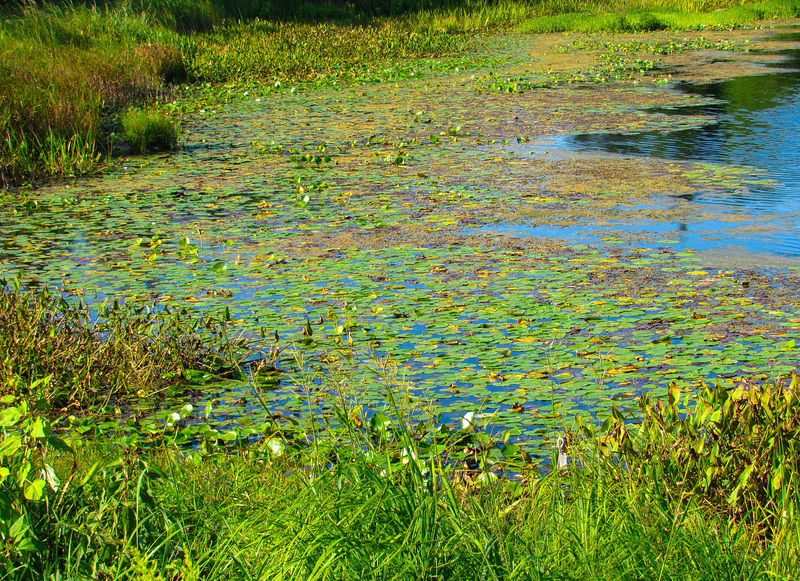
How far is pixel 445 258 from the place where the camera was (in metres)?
5.16

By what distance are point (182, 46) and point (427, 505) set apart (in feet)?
48.3

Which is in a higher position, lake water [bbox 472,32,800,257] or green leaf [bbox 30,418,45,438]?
green leaf [bbox 30,418,45,438]

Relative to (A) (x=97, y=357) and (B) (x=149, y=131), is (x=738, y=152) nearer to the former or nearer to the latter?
(B) (x=149, y=131)

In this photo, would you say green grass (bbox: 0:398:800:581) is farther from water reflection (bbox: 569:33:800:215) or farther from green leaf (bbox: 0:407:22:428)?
water reflection (bbox: 569:33:800:215)

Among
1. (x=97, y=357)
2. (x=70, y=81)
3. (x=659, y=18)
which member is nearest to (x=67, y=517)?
(x=97, y=357)

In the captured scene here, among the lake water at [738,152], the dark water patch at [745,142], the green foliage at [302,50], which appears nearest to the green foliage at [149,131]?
the lake water at [738,152]

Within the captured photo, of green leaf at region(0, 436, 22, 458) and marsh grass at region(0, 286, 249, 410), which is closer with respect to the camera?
green leaf at region(0, 436, 22, 458)

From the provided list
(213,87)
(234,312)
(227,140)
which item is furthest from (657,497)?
(213,87)

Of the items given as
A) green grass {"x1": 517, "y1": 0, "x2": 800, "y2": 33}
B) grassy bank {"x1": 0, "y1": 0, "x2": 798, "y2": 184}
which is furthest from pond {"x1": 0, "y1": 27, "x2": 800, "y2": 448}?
green grass {"x1": 517, "y1": 0, "x2": 800, "y2": 33}

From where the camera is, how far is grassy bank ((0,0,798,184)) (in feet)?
26.9

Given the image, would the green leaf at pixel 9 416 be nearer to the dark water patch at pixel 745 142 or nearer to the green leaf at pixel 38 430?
the green leaf at pixel 38 430

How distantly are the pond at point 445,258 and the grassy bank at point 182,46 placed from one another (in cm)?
78

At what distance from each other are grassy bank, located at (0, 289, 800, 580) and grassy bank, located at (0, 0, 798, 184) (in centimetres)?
629

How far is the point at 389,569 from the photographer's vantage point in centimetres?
201
